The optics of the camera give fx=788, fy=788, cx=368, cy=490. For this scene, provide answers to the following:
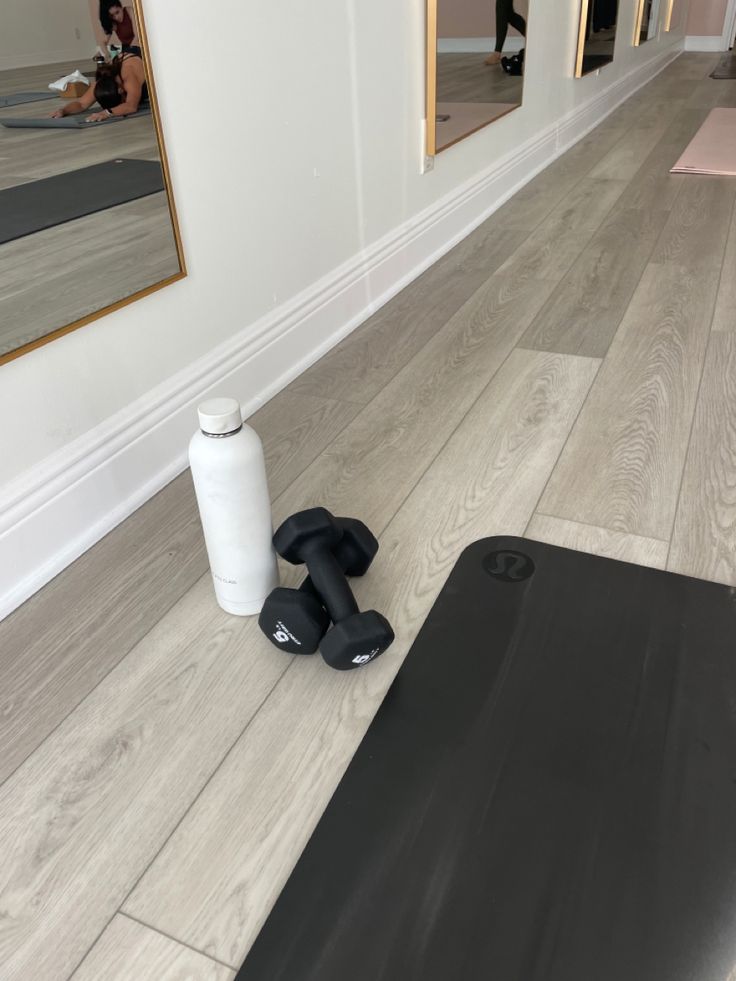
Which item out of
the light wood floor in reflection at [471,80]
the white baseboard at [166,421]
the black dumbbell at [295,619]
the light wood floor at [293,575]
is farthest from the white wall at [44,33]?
the light wood floor in reflection at [471,80]

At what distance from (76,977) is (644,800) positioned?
675mm

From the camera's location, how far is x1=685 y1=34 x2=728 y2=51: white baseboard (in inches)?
340

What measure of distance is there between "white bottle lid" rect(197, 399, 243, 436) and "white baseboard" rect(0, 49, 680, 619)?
407 millimetres

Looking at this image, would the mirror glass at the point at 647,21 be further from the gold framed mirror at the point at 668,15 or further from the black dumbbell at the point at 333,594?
the black dumbbell at the point at 333,594

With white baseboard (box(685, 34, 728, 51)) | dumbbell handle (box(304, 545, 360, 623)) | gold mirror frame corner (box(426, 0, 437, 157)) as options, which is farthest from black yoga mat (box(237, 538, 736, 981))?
white baseboard (box(685, 34, 728, 51))

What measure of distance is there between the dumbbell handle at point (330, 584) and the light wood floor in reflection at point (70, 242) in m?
0.59

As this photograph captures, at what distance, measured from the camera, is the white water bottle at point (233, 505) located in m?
1.12

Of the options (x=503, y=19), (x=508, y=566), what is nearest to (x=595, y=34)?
(x=503, y=19)

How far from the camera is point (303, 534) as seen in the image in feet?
3.98

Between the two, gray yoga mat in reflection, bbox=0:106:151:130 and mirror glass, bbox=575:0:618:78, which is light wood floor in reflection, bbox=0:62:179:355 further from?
mirror glass, bbox=575:0:618:78

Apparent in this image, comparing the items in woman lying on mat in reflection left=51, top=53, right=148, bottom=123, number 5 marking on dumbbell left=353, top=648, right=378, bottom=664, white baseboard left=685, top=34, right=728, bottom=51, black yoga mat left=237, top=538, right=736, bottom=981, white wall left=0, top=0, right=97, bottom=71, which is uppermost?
white wall left=0, top=0, right=97, bottom=71

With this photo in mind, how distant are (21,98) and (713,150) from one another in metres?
3.84

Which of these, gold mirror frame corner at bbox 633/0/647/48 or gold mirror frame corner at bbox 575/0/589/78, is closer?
gold mirror frame corner at bbox 575/0/589/78

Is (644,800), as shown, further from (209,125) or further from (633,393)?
(209,125)
